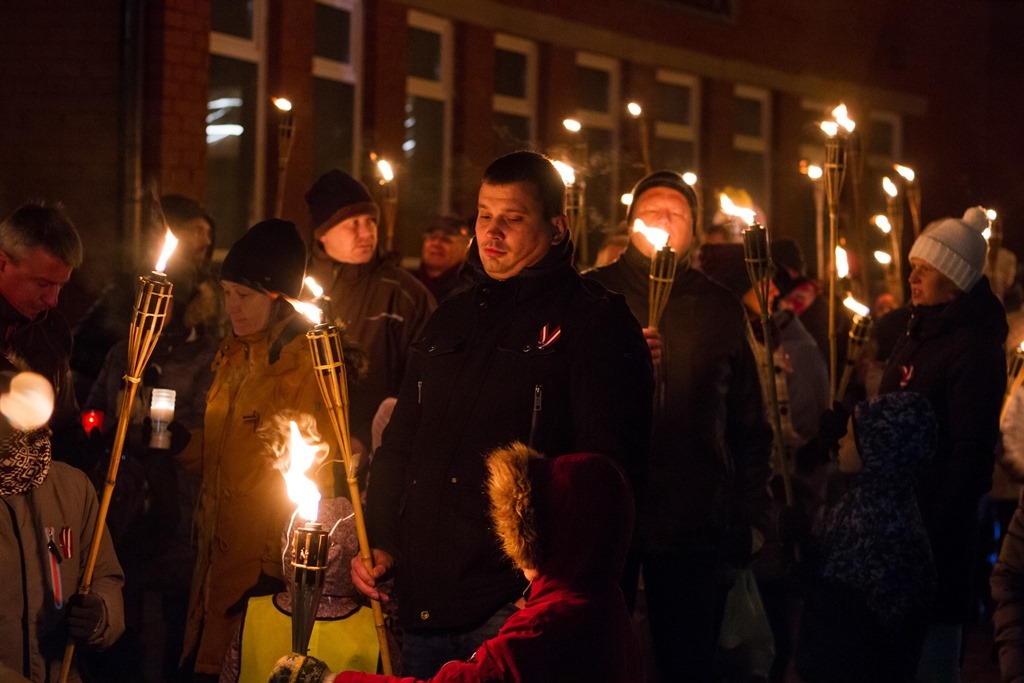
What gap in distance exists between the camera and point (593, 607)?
339cm

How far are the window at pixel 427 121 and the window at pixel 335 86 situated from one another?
2.47 ft

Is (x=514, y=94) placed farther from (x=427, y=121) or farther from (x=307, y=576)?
(x=307, y=576)

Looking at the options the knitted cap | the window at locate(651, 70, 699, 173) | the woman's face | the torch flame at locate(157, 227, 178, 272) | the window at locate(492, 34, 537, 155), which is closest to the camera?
the torch flame at locate(157, 227, 178, 272)

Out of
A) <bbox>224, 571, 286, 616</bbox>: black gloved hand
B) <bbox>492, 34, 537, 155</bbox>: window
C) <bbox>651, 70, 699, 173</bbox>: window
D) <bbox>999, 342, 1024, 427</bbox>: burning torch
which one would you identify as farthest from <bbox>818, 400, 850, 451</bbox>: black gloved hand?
<bbox>651, 70, 699, 173</bbox>: window

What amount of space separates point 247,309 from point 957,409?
2.64 m

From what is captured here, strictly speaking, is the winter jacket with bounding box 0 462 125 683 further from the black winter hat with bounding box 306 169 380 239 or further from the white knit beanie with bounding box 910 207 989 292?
the white knit beanie with bounding box 910 207 989 292

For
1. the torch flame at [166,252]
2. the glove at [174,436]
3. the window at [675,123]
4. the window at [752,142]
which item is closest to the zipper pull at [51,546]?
the torch flame at [166,252]

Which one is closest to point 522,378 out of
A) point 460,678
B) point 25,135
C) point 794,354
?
point 460,678

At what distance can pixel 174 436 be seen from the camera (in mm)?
5527

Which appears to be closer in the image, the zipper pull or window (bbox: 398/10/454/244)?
the zipper pull

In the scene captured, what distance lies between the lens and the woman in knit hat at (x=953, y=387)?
216 inches

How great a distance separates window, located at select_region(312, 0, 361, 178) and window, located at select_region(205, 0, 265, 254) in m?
0.74

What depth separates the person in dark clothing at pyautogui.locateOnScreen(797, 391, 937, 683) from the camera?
5.32 meters

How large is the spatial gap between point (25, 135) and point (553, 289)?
7.18 m
